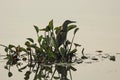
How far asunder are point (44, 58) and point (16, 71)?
0.27 m

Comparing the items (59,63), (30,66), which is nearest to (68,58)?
(59,63)

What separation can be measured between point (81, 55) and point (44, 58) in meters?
0.60

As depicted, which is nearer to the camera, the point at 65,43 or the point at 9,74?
the point at 9,74

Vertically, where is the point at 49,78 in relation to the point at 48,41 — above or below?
below

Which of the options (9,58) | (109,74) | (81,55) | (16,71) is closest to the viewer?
(109,74)

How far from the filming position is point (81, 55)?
3369 mm

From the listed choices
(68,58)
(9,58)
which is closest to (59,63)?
(68,58)

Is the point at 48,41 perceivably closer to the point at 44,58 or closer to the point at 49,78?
the point at 44,58

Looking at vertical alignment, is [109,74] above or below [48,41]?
below

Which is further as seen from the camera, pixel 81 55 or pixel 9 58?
pixel 81 55

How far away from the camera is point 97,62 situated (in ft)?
10.4

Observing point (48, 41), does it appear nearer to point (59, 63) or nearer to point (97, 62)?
point (59, 63)

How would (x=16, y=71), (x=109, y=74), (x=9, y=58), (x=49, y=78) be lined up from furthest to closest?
(x=9, y=58), (x=16, y=71), (x=109, y=74), (x=49, y=78)

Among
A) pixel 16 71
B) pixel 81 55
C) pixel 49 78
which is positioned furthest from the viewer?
pixel 81 55
